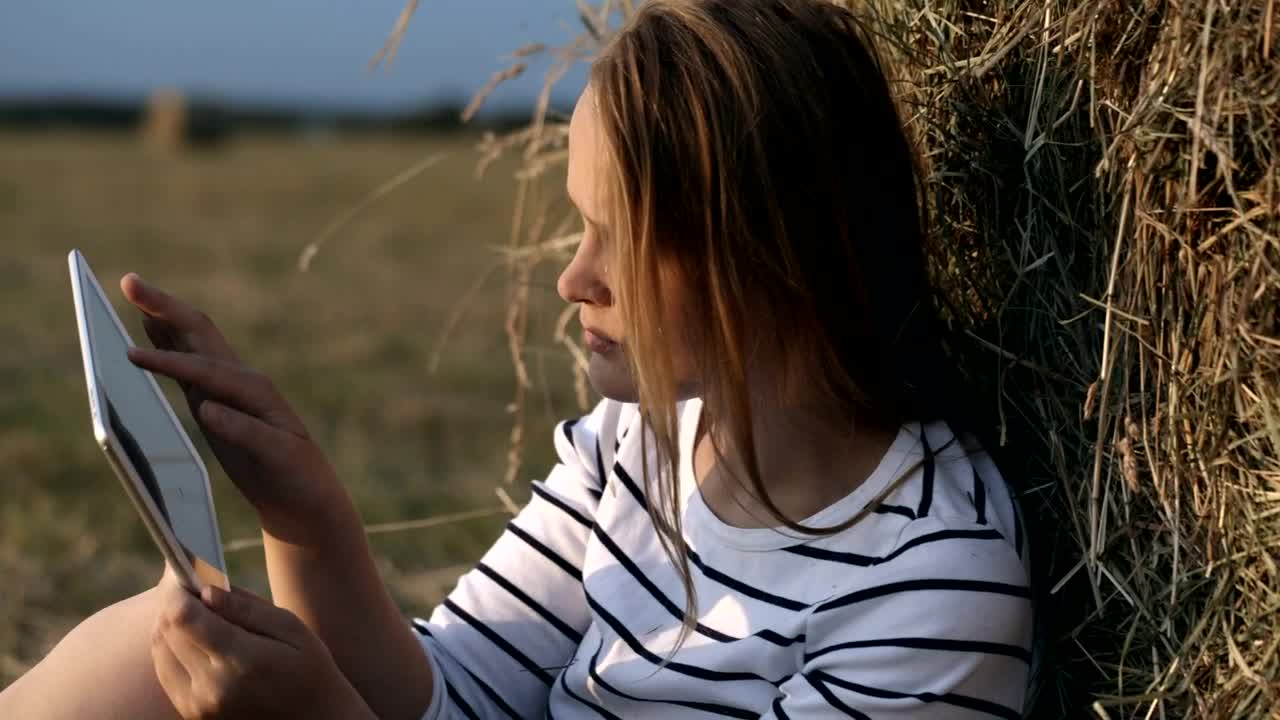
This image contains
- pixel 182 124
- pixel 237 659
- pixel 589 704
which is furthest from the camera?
pixel 182 124

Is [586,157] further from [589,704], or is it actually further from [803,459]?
[589,704]

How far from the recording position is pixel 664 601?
1.66 meters

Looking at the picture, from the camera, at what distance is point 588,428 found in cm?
189

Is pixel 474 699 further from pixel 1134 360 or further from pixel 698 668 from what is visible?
pixel 1134 360

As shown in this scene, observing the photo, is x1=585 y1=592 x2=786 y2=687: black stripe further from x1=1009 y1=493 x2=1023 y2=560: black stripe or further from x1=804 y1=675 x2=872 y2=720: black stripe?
x1=1009 y1=493 x2=1023 y2=560: black stripe

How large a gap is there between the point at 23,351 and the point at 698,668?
5.28m

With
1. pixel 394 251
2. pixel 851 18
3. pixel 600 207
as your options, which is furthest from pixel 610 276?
pixel 394 251

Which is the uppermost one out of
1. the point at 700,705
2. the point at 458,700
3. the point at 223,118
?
the point at 700,705

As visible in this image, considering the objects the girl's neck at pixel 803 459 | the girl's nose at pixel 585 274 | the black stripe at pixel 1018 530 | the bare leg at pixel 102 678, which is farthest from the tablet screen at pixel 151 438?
the black stripe at pixel 1018 530

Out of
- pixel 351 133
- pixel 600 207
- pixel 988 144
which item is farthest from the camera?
pixel 351 133

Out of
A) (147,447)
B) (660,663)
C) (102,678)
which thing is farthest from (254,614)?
(660,663)

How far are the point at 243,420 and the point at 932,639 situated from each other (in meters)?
0.68

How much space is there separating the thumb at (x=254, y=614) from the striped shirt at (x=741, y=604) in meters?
0.37

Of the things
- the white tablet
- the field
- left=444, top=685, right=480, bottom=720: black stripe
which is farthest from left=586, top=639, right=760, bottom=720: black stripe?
the field
